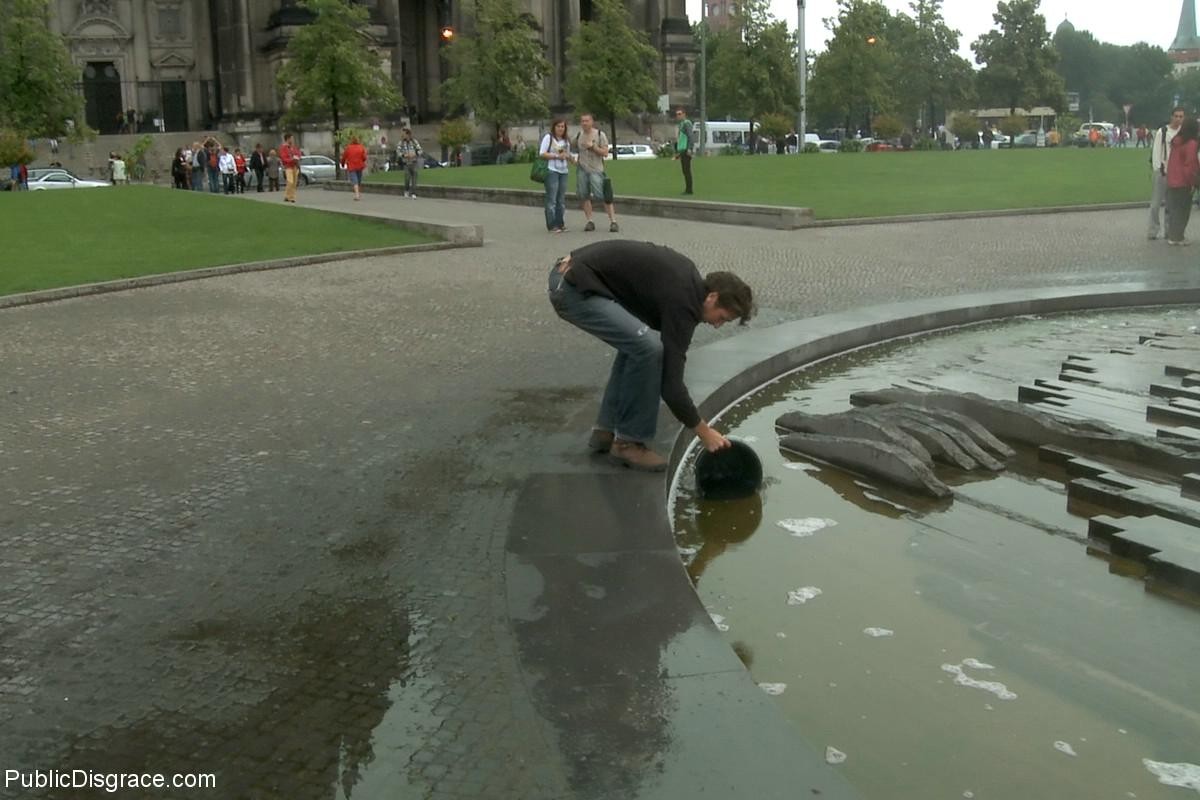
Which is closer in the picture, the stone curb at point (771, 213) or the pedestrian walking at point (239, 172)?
the stone curb at point (771, 213)

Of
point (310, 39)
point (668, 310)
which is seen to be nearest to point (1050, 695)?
point (668, 310)

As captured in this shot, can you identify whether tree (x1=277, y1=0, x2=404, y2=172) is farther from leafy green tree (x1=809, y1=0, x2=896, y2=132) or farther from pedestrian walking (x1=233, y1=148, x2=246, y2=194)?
leafy green tree (x1=809, y1=0, x2=896, y2=132)

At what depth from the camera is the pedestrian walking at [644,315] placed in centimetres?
627

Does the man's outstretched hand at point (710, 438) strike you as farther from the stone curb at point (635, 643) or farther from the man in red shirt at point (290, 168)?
the man in red shirt at point (290, 168)

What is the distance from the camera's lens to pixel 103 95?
6556cm

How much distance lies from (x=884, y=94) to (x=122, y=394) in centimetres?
7567

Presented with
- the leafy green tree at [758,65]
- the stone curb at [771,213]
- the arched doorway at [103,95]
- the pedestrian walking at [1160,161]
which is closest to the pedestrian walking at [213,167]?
the stone curb at [771,213]

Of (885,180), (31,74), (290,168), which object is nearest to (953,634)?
(885,180)

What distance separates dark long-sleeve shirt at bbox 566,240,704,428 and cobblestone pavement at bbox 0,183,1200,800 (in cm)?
85

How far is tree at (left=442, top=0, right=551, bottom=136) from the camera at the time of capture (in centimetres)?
5338

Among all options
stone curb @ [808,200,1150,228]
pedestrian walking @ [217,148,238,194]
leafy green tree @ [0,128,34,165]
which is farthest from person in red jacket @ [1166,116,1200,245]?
leafy green tree @ [0,128,34,165]

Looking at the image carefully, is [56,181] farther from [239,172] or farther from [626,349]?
[626,349]

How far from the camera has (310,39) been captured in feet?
153

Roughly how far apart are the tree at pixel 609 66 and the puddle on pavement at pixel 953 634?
49.3m
